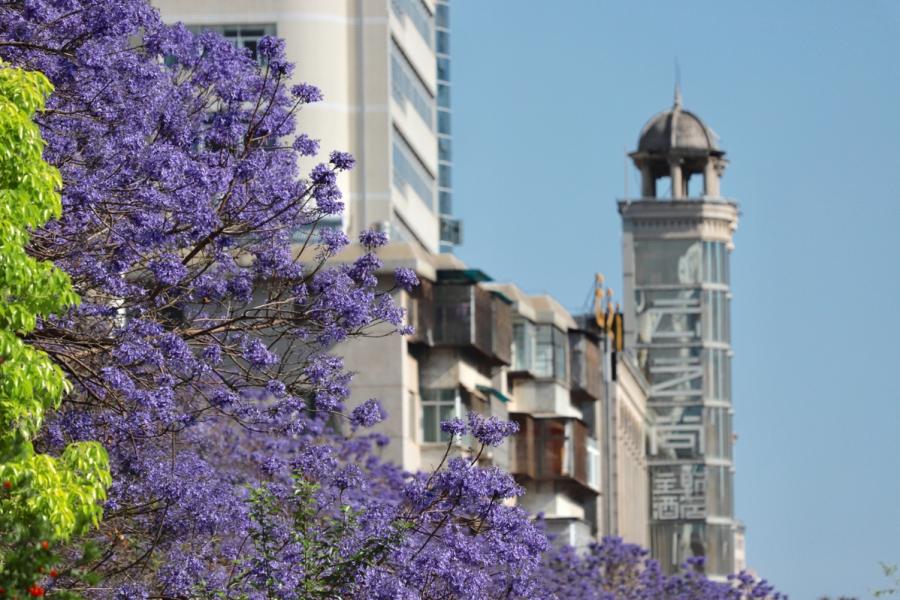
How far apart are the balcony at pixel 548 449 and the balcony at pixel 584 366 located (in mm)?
2541

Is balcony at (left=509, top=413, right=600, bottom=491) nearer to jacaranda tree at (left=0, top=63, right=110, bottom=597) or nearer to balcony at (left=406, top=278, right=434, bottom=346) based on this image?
balcony at (left=406, top=278, right=434, bottom=346)

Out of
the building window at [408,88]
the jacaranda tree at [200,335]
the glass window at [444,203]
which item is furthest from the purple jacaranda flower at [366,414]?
the glass window at [444,203]

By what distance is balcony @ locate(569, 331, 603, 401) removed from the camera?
7969 centimetres

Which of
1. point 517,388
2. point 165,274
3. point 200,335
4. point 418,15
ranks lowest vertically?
point 200,335

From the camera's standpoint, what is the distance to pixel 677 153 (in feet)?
380

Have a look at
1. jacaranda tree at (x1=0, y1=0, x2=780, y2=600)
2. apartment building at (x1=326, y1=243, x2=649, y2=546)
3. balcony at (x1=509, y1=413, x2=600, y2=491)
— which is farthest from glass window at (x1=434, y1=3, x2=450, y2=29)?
jacaranda tree at (x1=0, y1=0, x2=780, y2=600)

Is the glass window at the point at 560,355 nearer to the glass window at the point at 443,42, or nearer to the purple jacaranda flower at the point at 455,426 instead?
the glass window at the point at 443,42

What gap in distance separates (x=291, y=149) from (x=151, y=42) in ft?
6.40

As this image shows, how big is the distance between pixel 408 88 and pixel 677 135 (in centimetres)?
4474

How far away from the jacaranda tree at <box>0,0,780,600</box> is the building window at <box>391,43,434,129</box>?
47300 millimetres

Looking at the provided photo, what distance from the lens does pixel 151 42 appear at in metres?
23.7

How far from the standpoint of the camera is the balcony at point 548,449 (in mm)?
72875

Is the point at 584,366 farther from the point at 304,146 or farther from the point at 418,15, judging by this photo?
the point at 304,146

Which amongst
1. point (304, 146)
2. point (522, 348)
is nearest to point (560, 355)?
point (522, 348)
